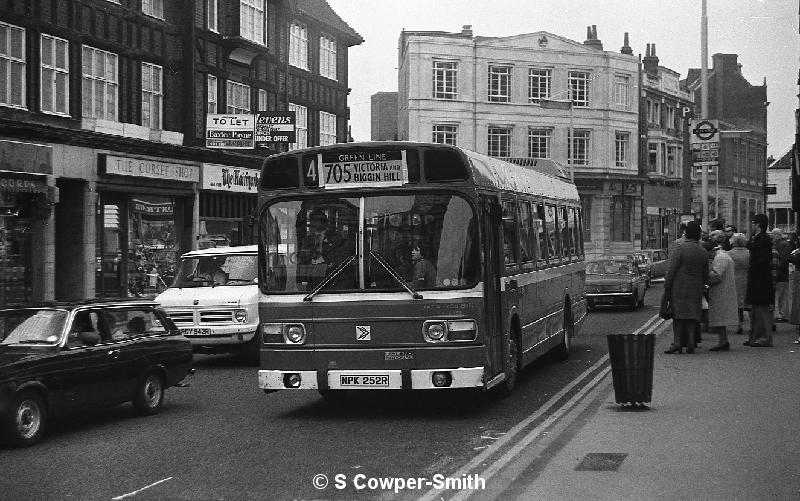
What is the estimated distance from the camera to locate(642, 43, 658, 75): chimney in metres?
81.7

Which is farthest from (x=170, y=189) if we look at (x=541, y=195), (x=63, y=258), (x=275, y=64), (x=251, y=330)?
(x=541, y=195)

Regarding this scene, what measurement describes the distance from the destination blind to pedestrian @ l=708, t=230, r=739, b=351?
7.71 metres

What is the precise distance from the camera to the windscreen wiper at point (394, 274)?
1162cm

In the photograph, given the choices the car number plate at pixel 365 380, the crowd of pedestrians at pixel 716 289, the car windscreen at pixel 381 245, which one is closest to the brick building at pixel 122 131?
the crowd of pedestrians at pixel 716 289

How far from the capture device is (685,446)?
9.41 m

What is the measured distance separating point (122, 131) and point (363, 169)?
2008cm

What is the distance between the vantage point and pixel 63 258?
2916 centimetres

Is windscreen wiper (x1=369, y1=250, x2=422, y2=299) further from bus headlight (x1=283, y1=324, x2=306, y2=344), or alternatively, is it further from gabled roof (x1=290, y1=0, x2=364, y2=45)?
gabled roof (x1=290, y1=0, x2=364, y2=45)

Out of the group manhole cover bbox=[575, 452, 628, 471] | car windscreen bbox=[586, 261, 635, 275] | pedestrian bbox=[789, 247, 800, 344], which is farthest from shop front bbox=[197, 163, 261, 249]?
manhole cover bbox=[575, 452, 628, 471]

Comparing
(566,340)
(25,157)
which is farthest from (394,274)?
(25,157)

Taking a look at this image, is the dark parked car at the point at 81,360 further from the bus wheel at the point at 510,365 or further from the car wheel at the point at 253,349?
the car wheel at the point at 253,349

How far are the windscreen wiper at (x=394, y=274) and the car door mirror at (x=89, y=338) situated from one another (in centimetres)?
304

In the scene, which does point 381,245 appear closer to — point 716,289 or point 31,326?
point 31,326

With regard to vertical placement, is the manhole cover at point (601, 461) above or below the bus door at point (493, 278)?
below
